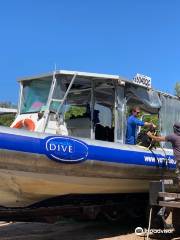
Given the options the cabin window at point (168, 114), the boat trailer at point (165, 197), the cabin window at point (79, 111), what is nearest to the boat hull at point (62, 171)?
the boat trailer at point (165, 197)

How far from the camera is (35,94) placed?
9281 mm

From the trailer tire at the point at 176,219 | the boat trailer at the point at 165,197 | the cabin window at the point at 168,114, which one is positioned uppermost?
the cabin window at the point at 168,114

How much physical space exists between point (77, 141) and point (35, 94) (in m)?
1.98

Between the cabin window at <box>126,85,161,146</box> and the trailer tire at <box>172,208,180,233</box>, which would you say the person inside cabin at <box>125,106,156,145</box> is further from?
the trailer tire at <box>172,208,180,233</box>

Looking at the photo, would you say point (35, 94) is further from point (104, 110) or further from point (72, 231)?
point (72, 231)

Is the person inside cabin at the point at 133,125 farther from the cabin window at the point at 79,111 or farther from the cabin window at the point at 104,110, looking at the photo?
the cabin window at the point at 79,111

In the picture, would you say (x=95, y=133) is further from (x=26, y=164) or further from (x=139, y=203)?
(x=26, y=164)

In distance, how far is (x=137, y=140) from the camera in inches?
367

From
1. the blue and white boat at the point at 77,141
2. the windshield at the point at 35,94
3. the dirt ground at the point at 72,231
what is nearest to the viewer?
the blue and white boat at the point at 77,141

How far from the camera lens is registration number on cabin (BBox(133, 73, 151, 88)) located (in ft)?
31.6

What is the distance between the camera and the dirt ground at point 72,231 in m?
8.88

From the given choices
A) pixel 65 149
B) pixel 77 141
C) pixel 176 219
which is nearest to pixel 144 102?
pixel 176 219

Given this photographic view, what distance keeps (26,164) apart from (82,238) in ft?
7.90

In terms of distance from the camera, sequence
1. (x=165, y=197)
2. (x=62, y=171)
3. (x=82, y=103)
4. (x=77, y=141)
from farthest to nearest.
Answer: (x=82, y=103) → (x=165, y=197) → (x=77, y=141) → (x=62, y=171)
